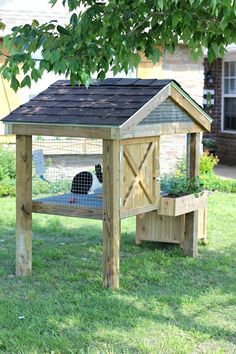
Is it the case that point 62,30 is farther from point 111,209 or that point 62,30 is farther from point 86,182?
point 86,182

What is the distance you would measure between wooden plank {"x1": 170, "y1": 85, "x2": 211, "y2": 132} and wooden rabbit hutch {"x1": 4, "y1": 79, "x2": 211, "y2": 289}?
0.03ft

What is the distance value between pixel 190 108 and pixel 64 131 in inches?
63.3

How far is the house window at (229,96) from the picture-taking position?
59.7 ft

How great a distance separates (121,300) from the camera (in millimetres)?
6566

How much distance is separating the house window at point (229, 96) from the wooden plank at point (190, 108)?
33.4 feet

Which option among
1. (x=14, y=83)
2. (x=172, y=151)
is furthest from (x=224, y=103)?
(x=14, y=83)

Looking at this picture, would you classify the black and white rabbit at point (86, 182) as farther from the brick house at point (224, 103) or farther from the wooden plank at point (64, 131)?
the brick house at point (224, 103)

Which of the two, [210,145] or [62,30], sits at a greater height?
[62,30]

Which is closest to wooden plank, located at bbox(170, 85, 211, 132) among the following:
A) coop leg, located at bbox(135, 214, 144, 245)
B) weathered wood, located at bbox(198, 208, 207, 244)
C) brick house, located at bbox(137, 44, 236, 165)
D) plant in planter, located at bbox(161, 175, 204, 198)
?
plant in planter, located at bbox(161, 175, 204, 198)

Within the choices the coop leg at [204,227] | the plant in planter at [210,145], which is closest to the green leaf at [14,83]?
the coop leg at [204,227]

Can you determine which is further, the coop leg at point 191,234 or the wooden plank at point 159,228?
the wooden plank at point 159,228

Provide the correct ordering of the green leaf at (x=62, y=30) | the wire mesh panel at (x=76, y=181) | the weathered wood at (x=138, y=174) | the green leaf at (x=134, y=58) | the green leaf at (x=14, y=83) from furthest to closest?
the wire mesh panel at (x=76, y=181), the weathered wood at (x=138, y=174), the green leaf at (x=134, y=58), the green leaf at (x=62, y=30), the green leaf at (x=14, y=83)

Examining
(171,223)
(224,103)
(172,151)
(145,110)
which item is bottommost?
(171,223)

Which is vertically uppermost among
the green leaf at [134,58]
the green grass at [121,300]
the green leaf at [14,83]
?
the green leaf at [134,58]
